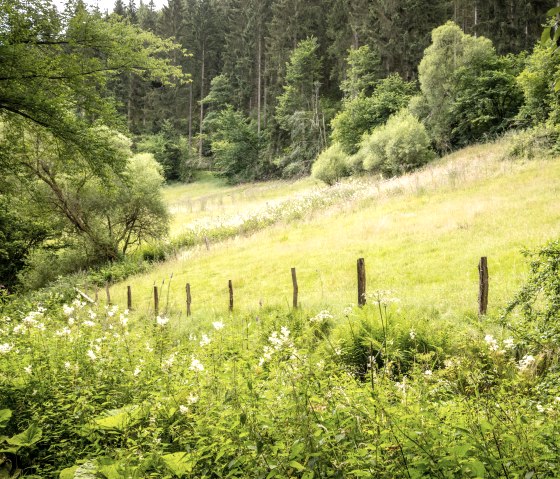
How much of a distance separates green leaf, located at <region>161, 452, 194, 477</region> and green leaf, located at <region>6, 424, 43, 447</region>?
1.41 metres

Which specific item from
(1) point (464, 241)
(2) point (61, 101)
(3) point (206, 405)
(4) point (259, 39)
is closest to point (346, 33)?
(4) point (259, 39)

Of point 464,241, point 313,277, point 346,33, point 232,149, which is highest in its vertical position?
point 346,33

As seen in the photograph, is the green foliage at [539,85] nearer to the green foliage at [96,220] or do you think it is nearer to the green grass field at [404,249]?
the green grass field at [404,249]

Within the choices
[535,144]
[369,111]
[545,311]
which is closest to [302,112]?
[369,111]

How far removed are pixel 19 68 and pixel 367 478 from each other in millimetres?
9721

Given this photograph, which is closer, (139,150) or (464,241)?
(464,241)

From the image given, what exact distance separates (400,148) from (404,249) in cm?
1678

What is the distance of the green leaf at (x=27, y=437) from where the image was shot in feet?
10.8

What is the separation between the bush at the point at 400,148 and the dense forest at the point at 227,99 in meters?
0.12

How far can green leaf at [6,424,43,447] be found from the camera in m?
3.30

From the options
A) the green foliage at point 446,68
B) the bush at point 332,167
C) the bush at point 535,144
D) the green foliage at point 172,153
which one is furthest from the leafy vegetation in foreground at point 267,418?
the green foliage at point 172,153

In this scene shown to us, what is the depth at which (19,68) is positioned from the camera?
8258 mm

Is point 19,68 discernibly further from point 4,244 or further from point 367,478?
point 4,244

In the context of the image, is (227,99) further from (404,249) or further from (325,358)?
(325,358)
